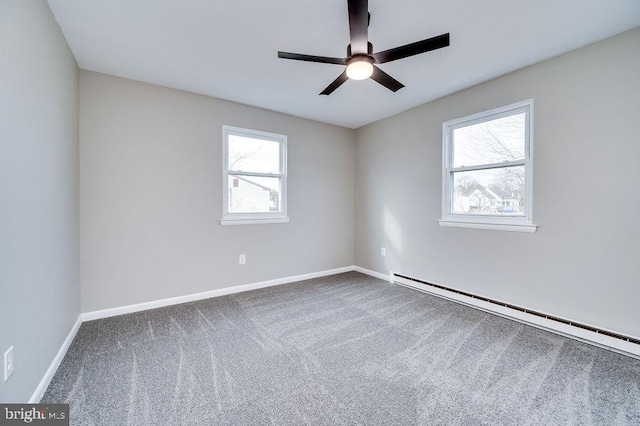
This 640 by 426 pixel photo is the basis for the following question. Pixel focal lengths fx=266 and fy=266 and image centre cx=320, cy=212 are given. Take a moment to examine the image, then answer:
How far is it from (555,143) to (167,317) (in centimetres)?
413

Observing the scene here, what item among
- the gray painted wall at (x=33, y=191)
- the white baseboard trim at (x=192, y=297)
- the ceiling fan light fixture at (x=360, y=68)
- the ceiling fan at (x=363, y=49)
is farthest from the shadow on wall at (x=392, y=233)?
the gray painted wall at (x=33, y=191)

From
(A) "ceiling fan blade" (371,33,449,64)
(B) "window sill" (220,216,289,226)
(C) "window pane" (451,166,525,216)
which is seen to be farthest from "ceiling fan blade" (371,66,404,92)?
(B) "window sill" (220,216,289,226)

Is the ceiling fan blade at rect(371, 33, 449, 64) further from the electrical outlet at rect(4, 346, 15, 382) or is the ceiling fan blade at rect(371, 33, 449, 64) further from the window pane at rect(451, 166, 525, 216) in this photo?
the electrical outlet at rect(4, 346, 15, 382)

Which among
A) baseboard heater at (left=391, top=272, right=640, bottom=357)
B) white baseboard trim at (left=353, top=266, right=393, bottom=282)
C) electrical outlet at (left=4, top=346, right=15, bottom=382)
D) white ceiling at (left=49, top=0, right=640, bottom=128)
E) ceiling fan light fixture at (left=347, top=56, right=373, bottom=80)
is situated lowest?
white baseboard trim at (left=353, top=266, right=393, bottom=282)

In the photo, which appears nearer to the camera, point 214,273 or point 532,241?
point 532,241

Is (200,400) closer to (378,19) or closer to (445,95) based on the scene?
(378,19)

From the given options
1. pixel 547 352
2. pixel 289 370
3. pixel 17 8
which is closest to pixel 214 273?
pixel 289 370

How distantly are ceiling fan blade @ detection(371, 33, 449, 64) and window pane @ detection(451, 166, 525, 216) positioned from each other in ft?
5.78

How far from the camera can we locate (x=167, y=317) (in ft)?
9.04

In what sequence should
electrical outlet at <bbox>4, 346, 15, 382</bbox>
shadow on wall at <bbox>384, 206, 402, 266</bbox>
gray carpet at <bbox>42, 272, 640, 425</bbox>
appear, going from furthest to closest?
1. shadow on wall at <bbox>384, 206, 402, 266</bbox>
2. gray carpet at <bbox>42, 272, 640, 425</bbox>
3. electrical outlet at <bbox>4, 346, 15, 382</bbox>

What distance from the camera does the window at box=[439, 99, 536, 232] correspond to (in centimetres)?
267

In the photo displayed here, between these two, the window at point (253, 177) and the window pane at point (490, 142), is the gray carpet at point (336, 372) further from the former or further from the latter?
the window pane at point (490, 142)

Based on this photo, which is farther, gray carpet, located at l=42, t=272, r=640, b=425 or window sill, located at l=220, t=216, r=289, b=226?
window sill, located at l=220, t=216, r=289, b=226

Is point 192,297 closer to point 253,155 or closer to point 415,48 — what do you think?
point 253,155
